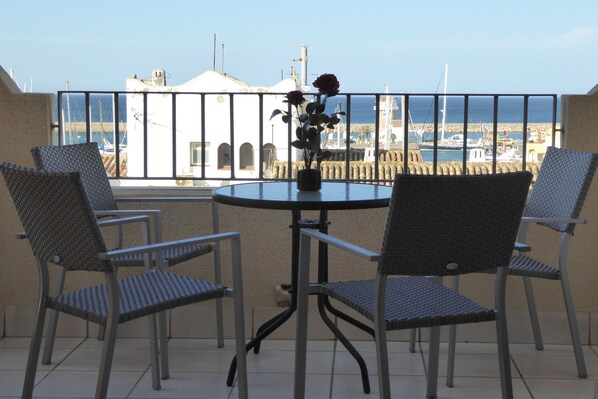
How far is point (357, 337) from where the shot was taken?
385 cm

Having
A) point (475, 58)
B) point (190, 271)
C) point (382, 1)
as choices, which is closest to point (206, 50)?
point (382, 1)

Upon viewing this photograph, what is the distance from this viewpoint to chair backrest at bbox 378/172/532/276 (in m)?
2.23

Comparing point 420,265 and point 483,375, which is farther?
point 483,375

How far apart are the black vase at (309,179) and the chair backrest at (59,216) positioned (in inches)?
40.8

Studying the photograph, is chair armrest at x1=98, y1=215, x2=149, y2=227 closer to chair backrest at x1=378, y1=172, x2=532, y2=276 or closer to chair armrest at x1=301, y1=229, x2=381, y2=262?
chair armrest at x1=301, y1=229, x2=381, y2=262

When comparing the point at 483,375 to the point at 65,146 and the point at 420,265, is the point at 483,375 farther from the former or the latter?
the point at 65,146

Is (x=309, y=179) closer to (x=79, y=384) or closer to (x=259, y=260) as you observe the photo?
(x=259, y=260)

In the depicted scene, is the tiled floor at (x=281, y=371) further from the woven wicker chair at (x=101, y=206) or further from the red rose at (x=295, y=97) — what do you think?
the red rose at (x=295, y=97)

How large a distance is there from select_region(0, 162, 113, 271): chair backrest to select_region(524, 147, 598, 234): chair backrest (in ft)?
5.82

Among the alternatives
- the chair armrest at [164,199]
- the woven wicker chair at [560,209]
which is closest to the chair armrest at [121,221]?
the chair armrest at [164,199]

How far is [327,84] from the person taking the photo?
321cm

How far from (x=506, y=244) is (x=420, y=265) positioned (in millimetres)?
280

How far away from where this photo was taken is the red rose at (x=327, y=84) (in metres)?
3.21

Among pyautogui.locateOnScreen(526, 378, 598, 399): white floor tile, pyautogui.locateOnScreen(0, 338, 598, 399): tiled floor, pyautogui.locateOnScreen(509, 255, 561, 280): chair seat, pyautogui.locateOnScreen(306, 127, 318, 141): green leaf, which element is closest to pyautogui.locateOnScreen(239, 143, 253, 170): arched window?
pyautogui.locateOnScreen(0, 338, 598, 399): tiled floor
